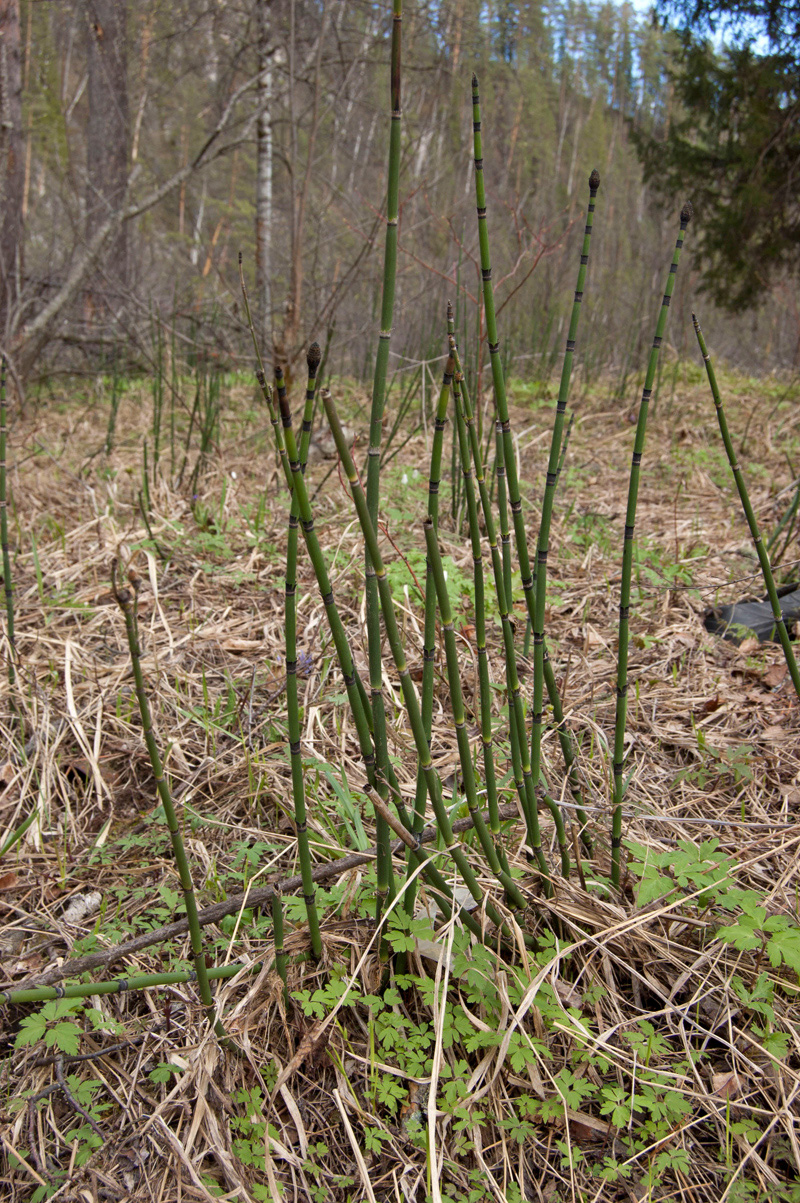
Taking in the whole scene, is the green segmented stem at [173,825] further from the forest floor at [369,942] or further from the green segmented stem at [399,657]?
the green segmented stem at [399,657]

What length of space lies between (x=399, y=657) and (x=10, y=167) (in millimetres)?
4102

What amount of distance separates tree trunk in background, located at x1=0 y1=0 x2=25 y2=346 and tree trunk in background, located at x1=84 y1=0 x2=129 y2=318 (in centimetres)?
149

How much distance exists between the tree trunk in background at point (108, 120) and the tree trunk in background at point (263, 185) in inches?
39.0

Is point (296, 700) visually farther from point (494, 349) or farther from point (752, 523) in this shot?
point (752, 523)

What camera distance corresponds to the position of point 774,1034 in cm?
90

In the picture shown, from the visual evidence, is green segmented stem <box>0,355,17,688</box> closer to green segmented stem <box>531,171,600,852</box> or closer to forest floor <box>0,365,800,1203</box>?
forest floor <box>0,365,800,1203</box>

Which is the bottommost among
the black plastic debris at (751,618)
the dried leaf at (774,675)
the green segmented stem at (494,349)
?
the dried leaf at (774,675)

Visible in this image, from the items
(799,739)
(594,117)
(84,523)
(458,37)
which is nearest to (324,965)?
(799,739)

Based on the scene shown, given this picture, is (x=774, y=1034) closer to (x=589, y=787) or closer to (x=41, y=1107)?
(x=589, y=787)

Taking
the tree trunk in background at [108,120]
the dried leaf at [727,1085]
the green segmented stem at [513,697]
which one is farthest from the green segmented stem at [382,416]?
the tree trunk in background at [108,120]

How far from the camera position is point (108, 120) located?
18.2 feet

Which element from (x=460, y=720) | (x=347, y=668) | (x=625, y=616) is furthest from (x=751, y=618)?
(x=347, y=668)

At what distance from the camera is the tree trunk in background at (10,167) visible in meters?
3.43

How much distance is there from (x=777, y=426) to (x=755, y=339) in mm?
7311
